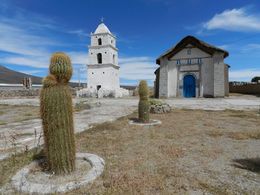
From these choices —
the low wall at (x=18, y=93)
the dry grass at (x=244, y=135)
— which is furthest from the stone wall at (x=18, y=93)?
the dry grass at (x=244, y=135)

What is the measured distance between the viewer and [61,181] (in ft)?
10.3

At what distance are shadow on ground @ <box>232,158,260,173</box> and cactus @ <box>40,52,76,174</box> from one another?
10.0 ft

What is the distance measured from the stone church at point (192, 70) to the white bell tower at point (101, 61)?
938 centimetres

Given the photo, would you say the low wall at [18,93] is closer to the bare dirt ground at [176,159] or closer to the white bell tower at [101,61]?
the white bell tower at [101,61]

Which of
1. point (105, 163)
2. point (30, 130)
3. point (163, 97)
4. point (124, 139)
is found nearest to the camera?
point (105, 163)

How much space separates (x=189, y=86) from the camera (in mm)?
23812

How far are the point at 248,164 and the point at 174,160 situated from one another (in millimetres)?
1370

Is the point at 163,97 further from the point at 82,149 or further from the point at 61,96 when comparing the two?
the point at 61,96

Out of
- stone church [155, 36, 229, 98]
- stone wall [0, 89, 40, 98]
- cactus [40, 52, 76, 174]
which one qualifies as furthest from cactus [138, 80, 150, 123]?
stone wall [0, 89, 40, 98]

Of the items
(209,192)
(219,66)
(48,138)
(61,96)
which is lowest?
(209,192)

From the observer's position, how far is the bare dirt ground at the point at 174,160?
300 cm

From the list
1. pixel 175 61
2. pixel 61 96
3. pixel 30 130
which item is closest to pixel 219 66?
pixel 175 61

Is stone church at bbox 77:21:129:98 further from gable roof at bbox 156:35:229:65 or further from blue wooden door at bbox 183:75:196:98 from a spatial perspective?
blue wooden door at bbox 183:75:196:98

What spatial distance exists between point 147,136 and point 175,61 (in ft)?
64.0
